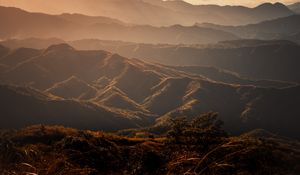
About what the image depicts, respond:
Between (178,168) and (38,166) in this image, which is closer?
(38,166)

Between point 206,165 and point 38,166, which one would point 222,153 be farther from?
point 38,166

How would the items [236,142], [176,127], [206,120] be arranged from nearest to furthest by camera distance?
[236,142]
[176,127]
[206,120]

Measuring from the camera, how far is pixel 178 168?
885 centimetres

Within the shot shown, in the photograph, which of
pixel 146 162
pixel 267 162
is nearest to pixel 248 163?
pixel 267 162

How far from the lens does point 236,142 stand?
8586 mm

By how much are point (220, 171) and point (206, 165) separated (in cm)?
88

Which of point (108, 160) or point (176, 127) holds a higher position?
point (108, 160)

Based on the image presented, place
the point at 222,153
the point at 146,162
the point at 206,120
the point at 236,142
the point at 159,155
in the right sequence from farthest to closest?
the point at 206,120, the point at 159,155, the point at 146,162, the point at 222,153, the point at 236,142

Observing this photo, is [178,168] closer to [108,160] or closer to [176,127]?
[108,160]

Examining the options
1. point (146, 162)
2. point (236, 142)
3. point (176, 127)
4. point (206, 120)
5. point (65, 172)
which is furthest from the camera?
point (206, 120)

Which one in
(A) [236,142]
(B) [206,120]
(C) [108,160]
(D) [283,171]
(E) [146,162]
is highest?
(A) [236,142]

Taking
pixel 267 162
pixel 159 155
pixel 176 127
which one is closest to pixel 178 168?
pixel 267 162

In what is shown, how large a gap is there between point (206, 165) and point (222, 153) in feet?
3.23

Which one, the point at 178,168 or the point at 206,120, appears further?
the point at 206,120
